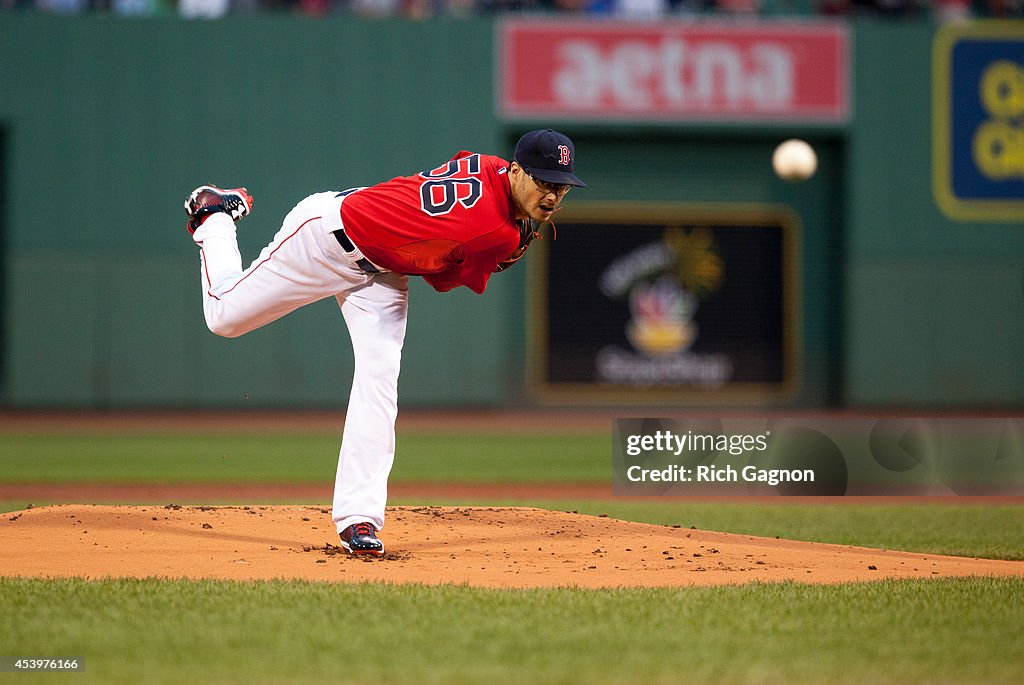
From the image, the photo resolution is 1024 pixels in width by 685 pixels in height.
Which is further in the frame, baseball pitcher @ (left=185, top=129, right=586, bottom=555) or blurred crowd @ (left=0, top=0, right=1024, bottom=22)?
blurred crowd @ (left=0, top=0, right=1024, bottom=22)

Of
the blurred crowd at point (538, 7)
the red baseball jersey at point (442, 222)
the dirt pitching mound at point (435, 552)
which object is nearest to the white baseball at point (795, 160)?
the blurred crowd at point (538, 7)

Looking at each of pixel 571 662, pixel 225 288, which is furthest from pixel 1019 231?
pixel 571 662

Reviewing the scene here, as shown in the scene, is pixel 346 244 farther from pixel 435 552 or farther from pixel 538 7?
pixel 538 7

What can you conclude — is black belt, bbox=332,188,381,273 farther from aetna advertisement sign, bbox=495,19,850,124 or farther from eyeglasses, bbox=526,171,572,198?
aetna advertisement sign, bbox=495,19,850,124

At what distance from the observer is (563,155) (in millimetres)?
5105

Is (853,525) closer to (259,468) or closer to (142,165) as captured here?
(259,468)

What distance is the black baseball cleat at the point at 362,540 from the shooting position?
5336mm

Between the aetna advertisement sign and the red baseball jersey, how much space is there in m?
12.0

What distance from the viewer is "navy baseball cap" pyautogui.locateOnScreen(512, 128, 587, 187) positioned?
199 inches

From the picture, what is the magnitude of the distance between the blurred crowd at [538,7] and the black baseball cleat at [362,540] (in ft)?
42.6

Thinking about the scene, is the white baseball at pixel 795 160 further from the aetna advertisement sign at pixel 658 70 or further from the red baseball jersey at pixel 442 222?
the red baseball jersey at pixel 442 222

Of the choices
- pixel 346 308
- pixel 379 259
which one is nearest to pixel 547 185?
pixel 379 259

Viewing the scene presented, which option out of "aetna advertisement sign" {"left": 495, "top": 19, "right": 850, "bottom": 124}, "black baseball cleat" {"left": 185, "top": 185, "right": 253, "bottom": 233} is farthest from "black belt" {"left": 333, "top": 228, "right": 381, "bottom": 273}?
"aetna advertisement sign" {"left": 495, "top": 19, "right": 850, "bottom": 124}

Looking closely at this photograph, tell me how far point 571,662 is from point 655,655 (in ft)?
0.90
